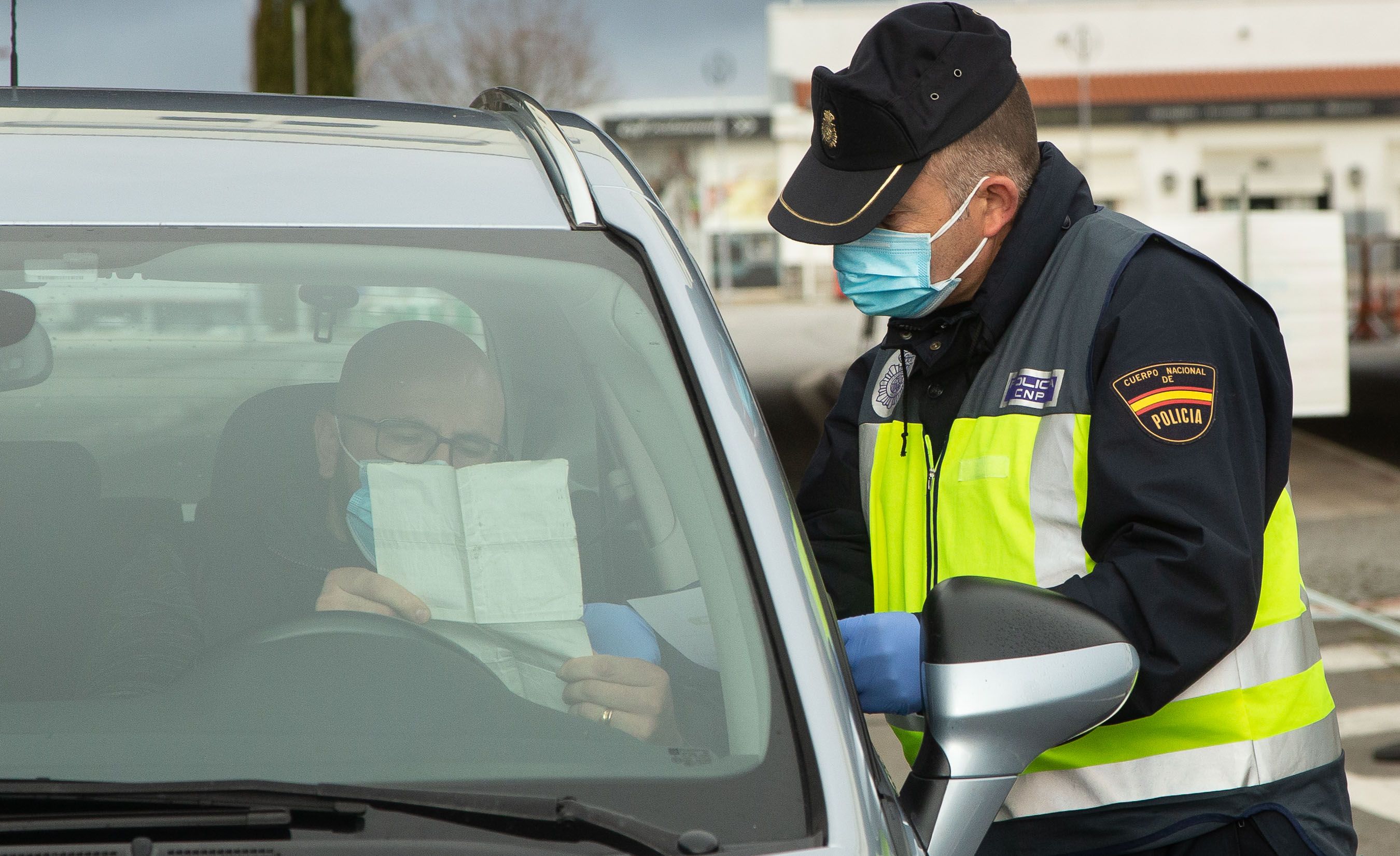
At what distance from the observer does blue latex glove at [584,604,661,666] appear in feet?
5.04

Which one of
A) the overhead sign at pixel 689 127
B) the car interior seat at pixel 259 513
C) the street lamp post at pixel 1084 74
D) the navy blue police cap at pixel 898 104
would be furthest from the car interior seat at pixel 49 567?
the overhead sign at pixel 689 127

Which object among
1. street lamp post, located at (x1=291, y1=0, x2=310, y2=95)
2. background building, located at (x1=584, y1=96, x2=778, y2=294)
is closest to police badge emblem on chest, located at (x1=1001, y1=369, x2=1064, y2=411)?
street lamp post, located at (x1=291, y1=0, x2=310, y2=95)

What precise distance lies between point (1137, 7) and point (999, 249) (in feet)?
158

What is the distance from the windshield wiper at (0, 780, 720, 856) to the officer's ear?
113 cm

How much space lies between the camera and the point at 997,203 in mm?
2070

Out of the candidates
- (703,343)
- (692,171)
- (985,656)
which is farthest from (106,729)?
(692,171)

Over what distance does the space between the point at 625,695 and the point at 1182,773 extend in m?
0.82

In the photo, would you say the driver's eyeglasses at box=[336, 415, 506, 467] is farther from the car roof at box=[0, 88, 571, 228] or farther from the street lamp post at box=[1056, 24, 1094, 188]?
the street lamp post at box=[1056, 24, 1094, 188]

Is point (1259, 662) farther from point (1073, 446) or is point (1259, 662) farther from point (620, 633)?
point (620, 633)

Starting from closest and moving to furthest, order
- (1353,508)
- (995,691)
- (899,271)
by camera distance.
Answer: (995,691), (899,271), (1353,508)

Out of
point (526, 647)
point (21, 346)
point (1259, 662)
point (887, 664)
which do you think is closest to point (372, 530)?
point (526, 647)

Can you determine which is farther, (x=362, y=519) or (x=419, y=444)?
(x=419, y=444)

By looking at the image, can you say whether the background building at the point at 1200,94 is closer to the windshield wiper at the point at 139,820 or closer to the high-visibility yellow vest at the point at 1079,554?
the high-visibility yellow vest at the point at 1079,554

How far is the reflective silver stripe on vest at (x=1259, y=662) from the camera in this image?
1.85m
